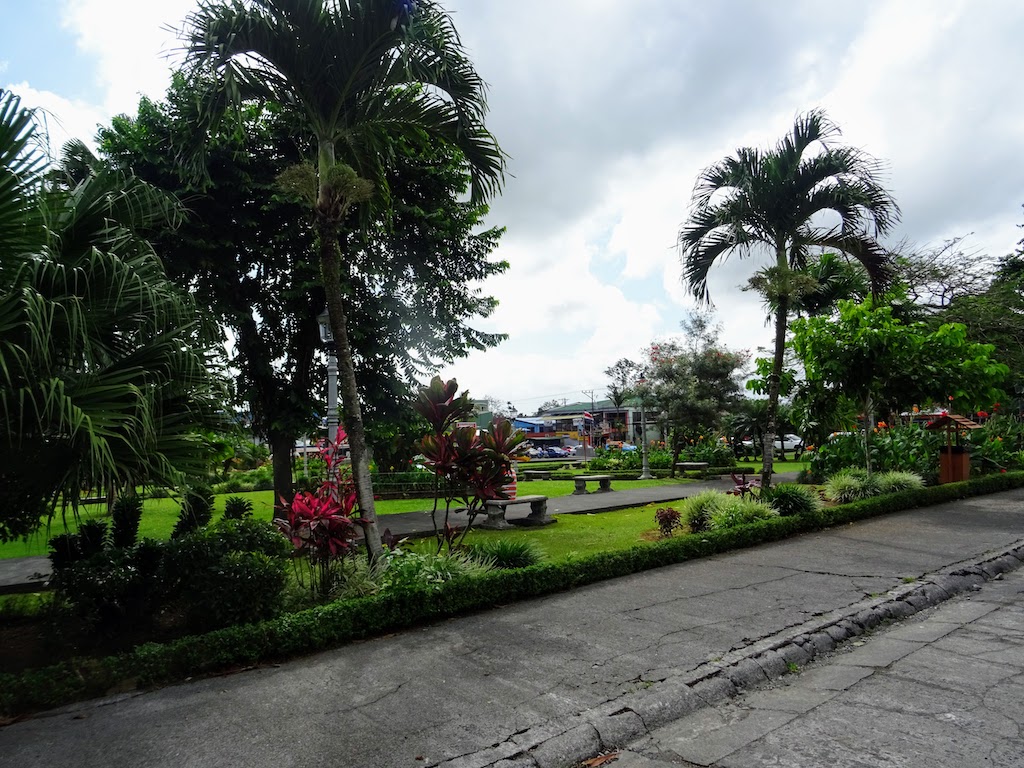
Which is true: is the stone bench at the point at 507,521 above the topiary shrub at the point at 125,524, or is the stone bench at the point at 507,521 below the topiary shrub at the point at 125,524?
below

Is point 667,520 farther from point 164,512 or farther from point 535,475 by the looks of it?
point 535,475

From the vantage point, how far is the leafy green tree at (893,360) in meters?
12.7

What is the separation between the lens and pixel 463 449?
6.69m

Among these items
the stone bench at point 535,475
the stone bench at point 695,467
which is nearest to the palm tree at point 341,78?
the stone bench at point 695,467

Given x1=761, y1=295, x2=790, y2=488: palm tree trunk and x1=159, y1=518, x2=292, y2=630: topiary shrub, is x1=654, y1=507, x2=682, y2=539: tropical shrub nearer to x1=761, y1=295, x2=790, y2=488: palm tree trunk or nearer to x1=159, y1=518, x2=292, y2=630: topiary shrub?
x1=761, y1=295, x2=790, y2=488: palm tree trunk

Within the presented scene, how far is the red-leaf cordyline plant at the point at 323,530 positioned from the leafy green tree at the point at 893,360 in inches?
414

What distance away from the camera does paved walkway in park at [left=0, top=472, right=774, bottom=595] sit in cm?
779

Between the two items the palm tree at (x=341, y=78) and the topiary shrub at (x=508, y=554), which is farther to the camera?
the topiary shrub at (x=508, y=554)

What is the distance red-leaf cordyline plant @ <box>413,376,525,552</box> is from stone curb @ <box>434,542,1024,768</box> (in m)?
2.80

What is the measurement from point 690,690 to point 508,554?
3022 millimetres

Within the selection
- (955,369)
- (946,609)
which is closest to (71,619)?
(946,609)

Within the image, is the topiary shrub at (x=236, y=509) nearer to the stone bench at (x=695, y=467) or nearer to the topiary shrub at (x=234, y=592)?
the topiary shrub at (x=234, y=592)

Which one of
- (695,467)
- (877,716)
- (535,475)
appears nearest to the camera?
(877,716)

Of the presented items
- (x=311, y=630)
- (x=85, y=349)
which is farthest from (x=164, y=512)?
(x=85, y=349)
